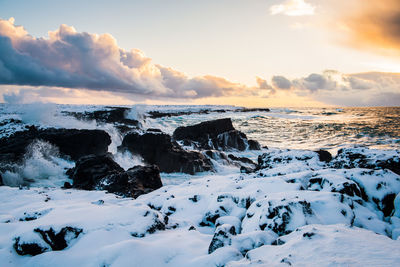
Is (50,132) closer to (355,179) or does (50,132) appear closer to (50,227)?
(50,227)

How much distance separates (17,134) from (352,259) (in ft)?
49.7

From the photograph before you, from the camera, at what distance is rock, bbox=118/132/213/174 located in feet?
39.7

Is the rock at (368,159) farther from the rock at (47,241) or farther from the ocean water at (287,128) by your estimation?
the ocean water at (287,128)

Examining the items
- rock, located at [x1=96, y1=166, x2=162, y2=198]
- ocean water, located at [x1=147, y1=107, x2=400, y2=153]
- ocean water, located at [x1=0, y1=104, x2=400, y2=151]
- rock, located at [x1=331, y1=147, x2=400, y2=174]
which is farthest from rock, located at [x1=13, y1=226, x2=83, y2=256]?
ocean water, located at [x1=147, y1=107, x2=400, y2=153]

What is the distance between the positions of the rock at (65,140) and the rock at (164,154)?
1.42m

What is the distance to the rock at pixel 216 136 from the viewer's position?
19016 mm

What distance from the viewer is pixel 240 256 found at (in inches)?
104

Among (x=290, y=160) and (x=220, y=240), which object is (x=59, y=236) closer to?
(x=220, y=240)

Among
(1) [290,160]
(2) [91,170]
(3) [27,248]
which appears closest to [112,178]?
(2) [91,170]

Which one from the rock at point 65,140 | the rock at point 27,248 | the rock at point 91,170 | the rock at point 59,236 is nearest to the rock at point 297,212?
the rock at point 59,236

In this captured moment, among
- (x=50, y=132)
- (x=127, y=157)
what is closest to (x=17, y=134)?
(x=50, y=132)

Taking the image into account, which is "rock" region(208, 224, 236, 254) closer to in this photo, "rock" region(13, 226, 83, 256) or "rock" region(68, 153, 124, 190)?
"rock" region(13, 226, 83, 256)

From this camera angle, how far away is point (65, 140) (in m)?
11.5

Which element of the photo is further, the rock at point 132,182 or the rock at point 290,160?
the rock at point 290,160
